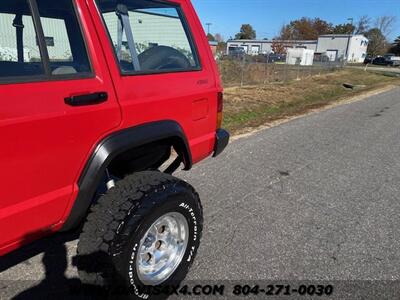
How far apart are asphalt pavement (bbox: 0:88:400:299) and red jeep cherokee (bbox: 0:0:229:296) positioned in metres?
0.66

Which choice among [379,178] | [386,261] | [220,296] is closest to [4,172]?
[220,296]

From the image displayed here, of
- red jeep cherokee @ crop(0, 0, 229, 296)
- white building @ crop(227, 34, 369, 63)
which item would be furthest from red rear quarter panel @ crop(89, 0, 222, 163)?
white building @ crop(227, 34, 369, 63)

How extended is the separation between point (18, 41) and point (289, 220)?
2.87 m

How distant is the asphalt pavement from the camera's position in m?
2.96

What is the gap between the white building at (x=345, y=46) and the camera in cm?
8069

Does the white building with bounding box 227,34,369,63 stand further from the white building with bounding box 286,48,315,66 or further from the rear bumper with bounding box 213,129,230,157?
the rear bumper with bounding box 213,129,230,157

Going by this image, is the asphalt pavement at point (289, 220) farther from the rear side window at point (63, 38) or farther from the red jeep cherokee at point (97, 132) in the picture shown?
the rear side window at point (63, 38)

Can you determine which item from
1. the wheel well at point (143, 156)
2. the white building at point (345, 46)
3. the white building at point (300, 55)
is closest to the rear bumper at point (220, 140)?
the wheel well at point (143, 156)

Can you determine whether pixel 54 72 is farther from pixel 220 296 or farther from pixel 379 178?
pixel 379 178

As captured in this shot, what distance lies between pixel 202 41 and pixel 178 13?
1.02 ft

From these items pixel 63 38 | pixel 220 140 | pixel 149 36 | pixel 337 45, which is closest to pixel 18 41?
pixel 63 38

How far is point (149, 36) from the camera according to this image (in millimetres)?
2840

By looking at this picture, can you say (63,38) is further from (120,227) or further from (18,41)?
(120,227)

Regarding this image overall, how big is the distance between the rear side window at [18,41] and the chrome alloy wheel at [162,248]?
3.81ft
